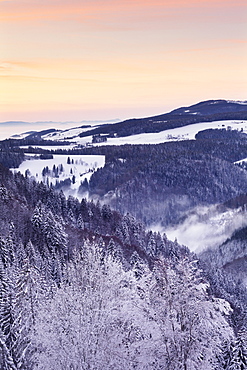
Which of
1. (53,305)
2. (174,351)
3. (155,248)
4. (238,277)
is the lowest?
(238,277)

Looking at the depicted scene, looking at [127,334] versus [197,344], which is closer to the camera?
[197,344]

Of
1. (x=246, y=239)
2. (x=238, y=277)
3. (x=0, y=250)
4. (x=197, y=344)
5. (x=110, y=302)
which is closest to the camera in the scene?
(x=197, y=344)

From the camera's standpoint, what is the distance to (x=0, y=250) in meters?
54.7

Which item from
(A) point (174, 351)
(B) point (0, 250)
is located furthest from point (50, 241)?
(A) point (174, 351)

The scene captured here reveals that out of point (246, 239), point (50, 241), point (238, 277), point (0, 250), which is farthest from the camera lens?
point (246, 239)

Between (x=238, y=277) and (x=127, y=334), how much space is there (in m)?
137

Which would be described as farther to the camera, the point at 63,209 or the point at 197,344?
the point at 63,209

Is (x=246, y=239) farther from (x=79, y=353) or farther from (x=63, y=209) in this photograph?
(x=79, y=353)

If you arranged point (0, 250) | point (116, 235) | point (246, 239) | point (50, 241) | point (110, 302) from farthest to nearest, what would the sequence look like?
point (246, 239)
point (116, 235)
point (50, 241)
point (0, 250)
point (110, 302)

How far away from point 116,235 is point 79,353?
8241 cm

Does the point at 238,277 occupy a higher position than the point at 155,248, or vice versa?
the point at 155,248

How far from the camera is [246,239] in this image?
607ft

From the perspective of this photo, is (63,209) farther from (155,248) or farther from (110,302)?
(110,302)

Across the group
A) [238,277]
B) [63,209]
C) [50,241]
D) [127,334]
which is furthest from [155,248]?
[127,334]
